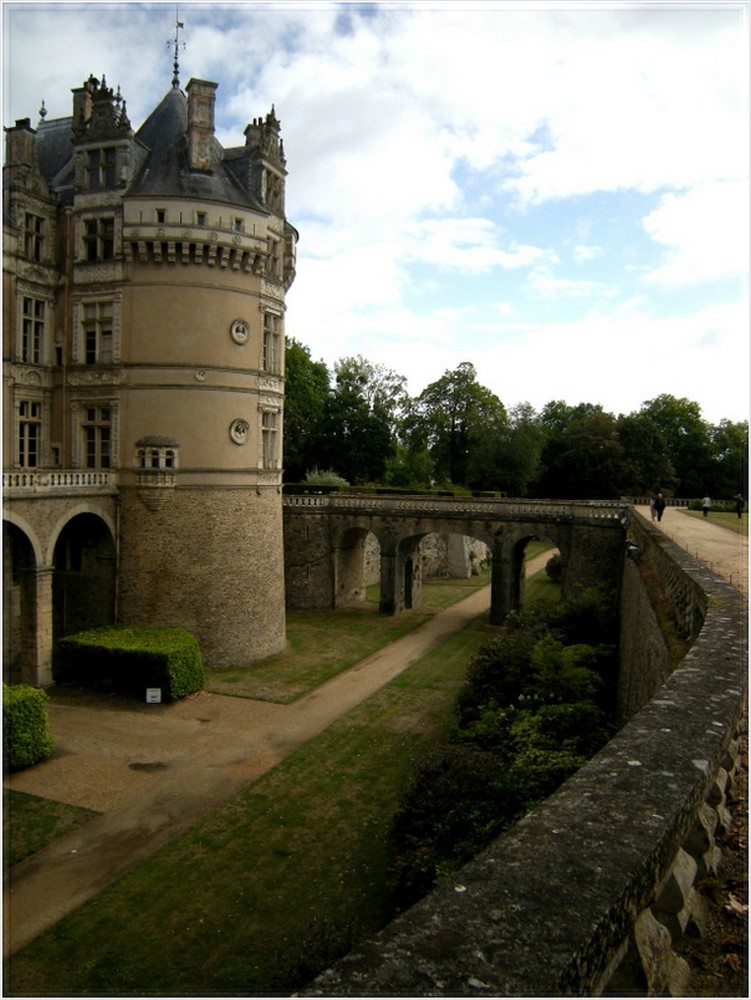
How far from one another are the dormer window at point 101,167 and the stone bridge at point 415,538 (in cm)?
1713

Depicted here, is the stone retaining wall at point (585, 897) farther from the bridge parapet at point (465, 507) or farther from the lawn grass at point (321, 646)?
the bridge parapet at point (465, 507)

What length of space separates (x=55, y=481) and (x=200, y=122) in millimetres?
13106

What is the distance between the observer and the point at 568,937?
9.85 feet

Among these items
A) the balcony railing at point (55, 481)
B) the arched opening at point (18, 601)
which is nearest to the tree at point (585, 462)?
the balcony railing at point (55, 481)

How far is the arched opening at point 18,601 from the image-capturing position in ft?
71.8

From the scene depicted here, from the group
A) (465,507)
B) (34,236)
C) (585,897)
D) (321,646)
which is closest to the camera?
(585,897)

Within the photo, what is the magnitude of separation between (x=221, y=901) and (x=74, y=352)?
19.4m

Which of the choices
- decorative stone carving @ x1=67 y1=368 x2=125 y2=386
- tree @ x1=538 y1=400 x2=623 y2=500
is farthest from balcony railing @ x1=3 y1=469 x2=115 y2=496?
tree @ x1=538 y1=400 x2=623 y2=500

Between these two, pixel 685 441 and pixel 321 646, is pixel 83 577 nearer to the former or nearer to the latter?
pixel 321 646

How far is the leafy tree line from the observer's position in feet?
182

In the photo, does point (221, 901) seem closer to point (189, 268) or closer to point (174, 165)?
point (189, 268)

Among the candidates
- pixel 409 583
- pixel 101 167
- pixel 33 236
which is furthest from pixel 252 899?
pixel 409 583

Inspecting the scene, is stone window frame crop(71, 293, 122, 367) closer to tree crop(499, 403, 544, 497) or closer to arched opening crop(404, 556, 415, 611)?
arched opening crop(404, 556, 415, 611)

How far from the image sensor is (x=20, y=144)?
24.9 meters
